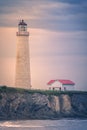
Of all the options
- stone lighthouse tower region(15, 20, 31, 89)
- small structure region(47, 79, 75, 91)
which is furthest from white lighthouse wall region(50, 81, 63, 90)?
stone lighthouse tower region(15, 20, 31, 89)

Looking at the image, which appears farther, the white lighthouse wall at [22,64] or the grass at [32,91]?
the grass at [32,91]

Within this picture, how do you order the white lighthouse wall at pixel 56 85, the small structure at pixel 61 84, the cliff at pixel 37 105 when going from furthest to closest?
1. the cliff at pixel 37 105
2. the white lighthouse wall at pixel 56 85
3. the small structure at pixel 61 84

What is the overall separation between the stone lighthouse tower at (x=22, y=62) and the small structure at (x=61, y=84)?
0.35 metres

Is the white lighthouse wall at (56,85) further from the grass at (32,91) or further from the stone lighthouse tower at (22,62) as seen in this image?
the stone lighthouse tower at (22,62)

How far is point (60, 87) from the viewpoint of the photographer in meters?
15.5

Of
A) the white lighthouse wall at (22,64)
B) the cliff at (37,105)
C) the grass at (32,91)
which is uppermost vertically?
the white lighthouse wall at (22,64)

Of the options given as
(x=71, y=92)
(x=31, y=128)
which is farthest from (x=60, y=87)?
(x=31, y=128)

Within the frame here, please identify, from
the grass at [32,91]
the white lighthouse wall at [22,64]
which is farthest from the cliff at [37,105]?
the white lighthouse wall at [22,64]

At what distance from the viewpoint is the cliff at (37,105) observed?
1517 cm

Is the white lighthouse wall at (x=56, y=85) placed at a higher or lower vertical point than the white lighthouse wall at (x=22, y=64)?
lower

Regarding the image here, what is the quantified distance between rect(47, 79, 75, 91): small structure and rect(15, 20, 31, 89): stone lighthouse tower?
35cm

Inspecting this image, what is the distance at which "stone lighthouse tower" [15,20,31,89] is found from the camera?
1492 cm

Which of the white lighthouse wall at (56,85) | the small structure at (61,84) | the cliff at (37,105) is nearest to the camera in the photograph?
the small structure at (61,84)

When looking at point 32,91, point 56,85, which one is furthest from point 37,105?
point 56,85
